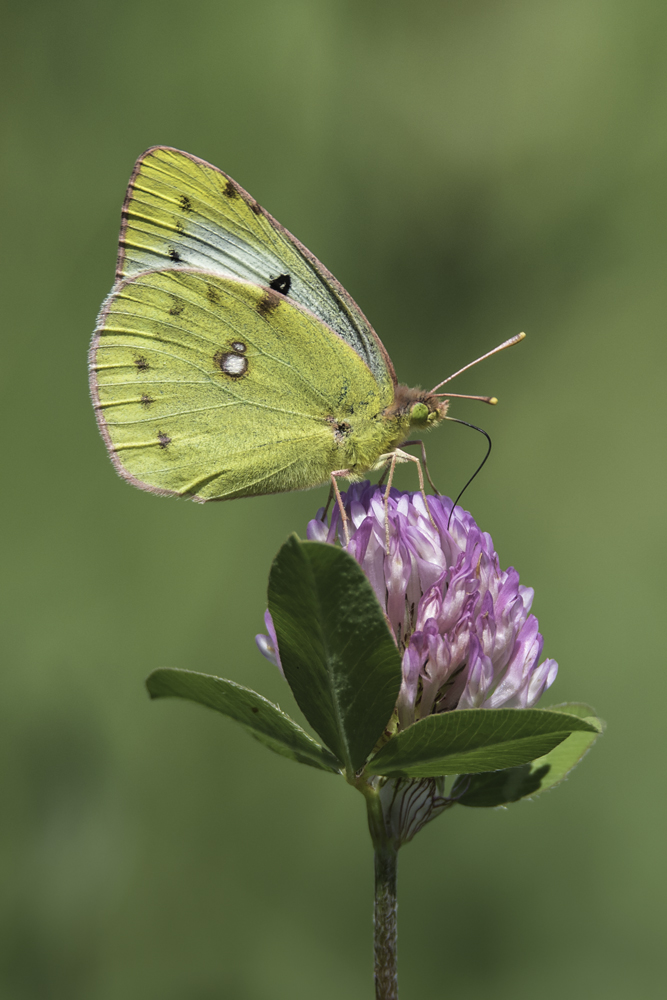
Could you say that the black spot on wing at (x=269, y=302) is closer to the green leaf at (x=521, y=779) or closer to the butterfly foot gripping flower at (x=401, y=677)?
the butterfly foot gripping flower at (x=401, y=677)

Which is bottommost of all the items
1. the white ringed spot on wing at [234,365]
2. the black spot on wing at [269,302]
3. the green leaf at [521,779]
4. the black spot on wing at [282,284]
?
the green leaf at [521,779]

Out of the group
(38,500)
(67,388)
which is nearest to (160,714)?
(38,500)

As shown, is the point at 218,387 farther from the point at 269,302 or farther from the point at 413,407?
the point at 413,407

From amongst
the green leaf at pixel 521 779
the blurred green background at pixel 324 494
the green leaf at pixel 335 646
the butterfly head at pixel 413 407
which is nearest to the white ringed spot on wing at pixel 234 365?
the butterfly head at pixel 413 407

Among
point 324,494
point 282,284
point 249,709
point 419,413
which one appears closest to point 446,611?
point 249,709

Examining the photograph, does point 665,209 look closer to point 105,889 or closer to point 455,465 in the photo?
point 455,465

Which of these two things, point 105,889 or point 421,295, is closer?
point 105,889

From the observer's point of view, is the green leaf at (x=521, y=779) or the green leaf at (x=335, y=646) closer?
the green leaf at (x=335, y=646)
